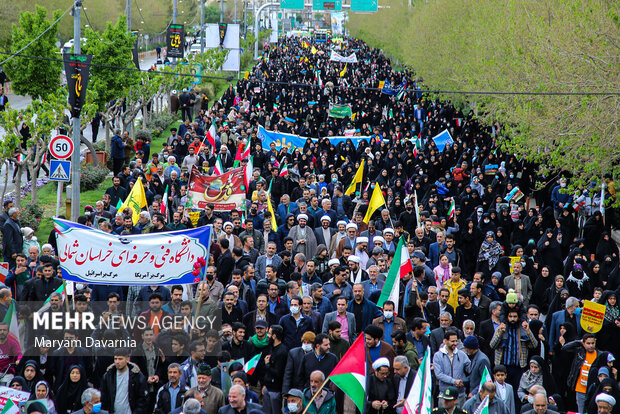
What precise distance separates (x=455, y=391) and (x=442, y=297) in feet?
10.6

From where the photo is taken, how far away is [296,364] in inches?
378

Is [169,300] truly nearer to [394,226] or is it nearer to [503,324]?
[503,324]

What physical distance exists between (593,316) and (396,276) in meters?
2.38

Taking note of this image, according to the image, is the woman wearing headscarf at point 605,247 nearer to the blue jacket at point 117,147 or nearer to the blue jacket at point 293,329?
the blue jacket at point 293,329

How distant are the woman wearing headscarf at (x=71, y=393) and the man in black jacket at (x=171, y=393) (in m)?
0.78

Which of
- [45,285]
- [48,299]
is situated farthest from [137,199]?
[48,299]

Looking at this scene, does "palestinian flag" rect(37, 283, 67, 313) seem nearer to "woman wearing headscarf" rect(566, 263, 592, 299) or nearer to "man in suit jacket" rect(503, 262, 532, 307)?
"man in suit jacket" rect(503, 262, 532, 307)

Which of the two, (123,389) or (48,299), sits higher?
(48,299)

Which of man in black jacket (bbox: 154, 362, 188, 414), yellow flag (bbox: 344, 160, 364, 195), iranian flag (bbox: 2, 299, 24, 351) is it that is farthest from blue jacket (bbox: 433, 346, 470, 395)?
yellow flag (bbox: 344, 160, 364, 195)

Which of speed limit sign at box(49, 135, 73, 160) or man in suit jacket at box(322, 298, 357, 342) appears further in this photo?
speed limit sign at box(49, 135, 73, 160)

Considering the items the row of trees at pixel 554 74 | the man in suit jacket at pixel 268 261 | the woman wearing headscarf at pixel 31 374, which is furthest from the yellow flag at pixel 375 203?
the woman wearing headscarf at pixel 31 374

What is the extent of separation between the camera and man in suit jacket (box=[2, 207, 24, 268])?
1446cm

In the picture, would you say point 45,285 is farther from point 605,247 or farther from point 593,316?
point 605,247

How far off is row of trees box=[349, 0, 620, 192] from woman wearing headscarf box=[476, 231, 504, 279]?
2.40m
